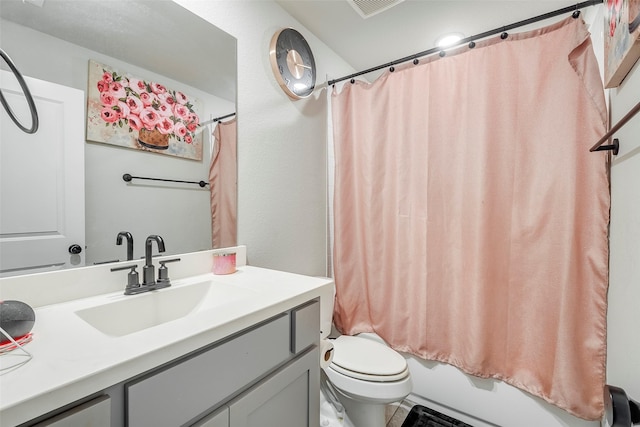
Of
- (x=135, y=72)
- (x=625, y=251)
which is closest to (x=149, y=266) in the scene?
(x=135, y=72)

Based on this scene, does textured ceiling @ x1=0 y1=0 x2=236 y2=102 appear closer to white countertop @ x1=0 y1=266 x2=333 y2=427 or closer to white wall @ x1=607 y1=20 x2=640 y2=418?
white countertop @ x1=0 y1=266 x2=333 y2=427

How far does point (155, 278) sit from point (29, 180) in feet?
1.48

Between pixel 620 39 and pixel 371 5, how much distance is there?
1.04m

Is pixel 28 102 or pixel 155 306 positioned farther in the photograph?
pixel 155 306

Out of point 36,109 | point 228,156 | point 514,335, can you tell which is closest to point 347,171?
point 228,156

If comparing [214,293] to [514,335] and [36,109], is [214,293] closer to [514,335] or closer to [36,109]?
[36,109]

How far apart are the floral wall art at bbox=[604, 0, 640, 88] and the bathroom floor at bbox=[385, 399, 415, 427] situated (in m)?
1.84

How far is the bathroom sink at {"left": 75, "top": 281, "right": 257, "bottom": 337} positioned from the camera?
0.80m

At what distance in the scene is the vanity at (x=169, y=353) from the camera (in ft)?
1.51

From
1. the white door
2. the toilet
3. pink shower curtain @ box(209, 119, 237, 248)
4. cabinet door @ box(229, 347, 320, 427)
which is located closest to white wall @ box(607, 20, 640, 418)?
the toilet

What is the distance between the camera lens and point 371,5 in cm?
144

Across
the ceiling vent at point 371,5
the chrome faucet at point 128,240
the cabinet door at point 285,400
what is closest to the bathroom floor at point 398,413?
the cabinet door at point 285,400

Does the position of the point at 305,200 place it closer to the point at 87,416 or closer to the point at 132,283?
the point at 132,283

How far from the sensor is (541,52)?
1.28 m
